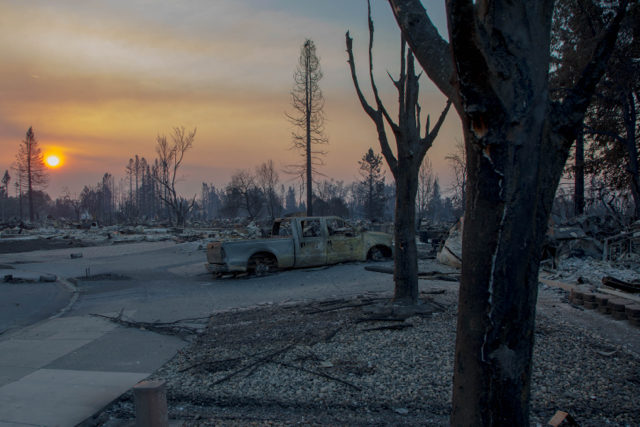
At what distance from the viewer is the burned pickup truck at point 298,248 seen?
36.9ft

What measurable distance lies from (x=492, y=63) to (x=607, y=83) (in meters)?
17.5

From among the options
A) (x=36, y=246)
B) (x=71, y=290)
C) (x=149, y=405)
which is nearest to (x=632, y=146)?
(x=149, y=405)

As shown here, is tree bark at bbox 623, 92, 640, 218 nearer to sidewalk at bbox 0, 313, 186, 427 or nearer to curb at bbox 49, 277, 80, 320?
sidewalk at bbox 0, 313, 186, 427

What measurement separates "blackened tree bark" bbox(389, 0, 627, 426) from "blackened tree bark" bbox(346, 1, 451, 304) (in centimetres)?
392

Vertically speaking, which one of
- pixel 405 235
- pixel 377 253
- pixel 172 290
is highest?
pixel 405 235

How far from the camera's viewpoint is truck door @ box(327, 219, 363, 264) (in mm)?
12656

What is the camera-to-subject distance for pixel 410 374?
4090mm

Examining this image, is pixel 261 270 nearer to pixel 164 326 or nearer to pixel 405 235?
pixel 164 326

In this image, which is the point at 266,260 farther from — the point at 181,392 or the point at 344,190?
the point at 344,190

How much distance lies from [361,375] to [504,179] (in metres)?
2.70

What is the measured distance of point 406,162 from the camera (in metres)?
6.27

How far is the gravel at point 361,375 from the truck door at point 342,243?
650 cm

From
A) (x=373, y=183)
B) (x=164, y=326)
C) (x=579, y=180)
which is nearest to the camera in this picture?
(x=164, y=326)

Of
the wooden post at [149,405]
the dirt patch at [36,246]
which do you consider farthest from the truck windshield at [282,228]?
Answer: the dirt patch at [36,246]
